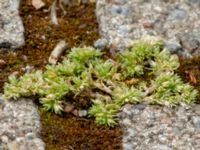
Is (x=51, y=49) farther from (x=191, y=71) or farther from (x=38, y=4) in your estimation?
(x=191, y=71)

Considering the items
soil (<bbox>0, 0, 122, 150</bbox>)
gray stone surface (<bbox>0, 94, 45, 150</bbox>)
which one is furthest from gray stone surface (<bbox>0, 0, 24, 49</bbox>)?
gray stone surface (<bbox>0, 94, 45, 150</bbox>)

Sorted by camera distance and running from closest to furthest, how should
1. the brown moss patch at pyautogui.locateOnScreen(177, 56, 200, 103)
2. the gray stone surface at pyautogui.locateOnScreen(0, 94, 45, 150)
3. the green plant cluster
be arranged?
the gray stone surface at pyautogui.locateOnScreen(0, 94, 45, 150)
the green plant cluster
the brown moss patch at pyautogui.locateOnScreen(177, 56, 200, 103)

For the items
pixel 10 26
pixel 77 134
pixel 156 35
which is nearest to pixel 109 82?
pixel 77 134

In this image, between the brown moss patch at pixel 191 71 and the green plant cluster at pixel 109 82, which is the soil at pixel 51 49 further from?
the brown moss patch at pixel 191 71

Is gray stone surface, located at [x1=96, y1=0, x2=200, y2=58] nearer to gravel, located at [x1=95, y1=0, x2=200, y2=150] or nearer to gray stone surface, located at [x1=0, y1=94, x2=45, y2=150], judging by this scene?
gravel, located at [x1=95, y1=0, x2=200, y2=150]

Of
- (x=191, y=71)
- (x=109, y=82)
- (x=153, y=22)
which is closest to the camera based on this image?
(x=109, y=82)

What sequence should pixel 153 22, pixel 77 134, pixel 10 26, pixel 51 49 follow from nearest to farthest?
1. pixel 77 134
2. pixel 51 49
3. pixel 10 26
4. pixel 153 22

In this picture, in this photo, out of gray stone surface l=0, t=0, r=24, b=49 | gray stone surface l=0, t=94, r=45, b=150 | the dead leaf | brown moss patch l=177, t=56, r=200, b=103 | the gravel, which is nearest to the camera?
gray stone surface l=0, t=94, r=45, b=150

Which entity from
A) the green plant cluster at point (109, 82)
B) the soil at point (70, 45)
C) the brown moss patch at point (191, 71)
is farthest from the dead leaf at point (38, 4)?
the brown moss patch at point (191, 71)
